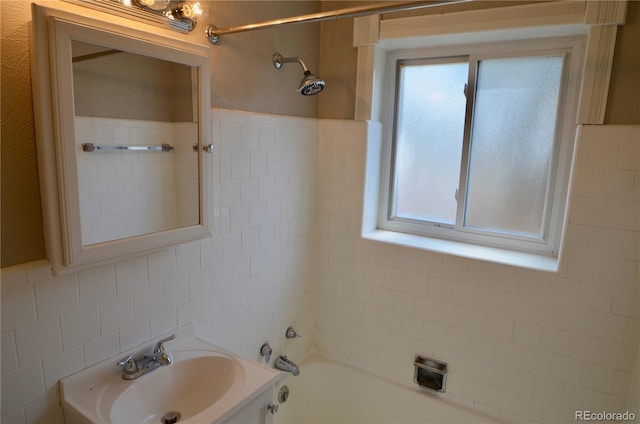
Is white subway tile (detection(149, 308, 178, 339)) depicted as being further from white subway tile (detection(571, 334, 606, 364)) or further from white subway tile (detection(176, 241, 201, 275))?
white subway tile (detection(571, 334, 606, 364))

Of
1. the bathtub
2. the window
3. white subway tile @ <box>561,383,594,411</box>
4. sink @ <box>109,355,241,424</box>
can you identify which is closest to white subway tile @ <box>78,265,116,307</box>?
sink @ <box>109,355,241,424</box>

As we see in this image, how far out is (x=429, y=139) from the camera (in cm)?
228

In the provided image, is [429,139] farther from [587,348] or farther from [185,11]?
[185,11]

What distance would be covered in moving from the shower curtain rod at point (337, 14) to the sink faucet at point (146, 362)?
1179 millimetres

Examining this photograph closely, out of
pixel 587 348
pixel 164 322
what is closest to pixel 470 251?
pixel 587 348

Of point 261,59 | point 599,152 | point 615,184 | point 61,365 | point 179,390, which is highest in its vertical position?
point 261,59

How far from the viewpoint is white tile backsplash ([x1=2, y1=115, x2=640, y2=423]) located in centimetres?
126

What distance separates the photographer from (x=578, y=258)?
1.74m

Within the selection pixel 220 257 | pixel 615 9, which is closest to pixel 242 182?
pixel 220 257

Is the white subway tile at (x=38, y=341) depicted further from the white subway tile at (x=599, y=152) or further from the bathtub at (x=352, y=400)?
the white subway tile at (x=599, y=152)

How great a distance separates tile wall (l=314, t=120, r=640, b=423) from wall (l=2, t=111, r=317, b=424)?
0.20 metres

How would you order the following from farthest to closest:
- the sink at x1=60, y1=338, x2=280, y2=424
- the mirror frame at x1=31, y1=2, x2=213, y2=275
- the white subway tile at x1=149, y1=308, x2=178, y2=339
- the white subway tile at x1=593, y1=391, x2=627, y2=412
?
the white subway tile at x1=593, y1=391, x2=627, y2=412
the white subway tile at x1=149, y1=308, x2=178, y2=339
the sink at x1=60, y1=338, x2=280, y2=424
the mirror frame at x1=31, y1=2, x2=213, y2=275

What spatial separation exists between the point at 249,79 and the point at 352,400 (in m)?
1.87

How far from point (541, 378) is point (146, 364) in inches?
68.9
